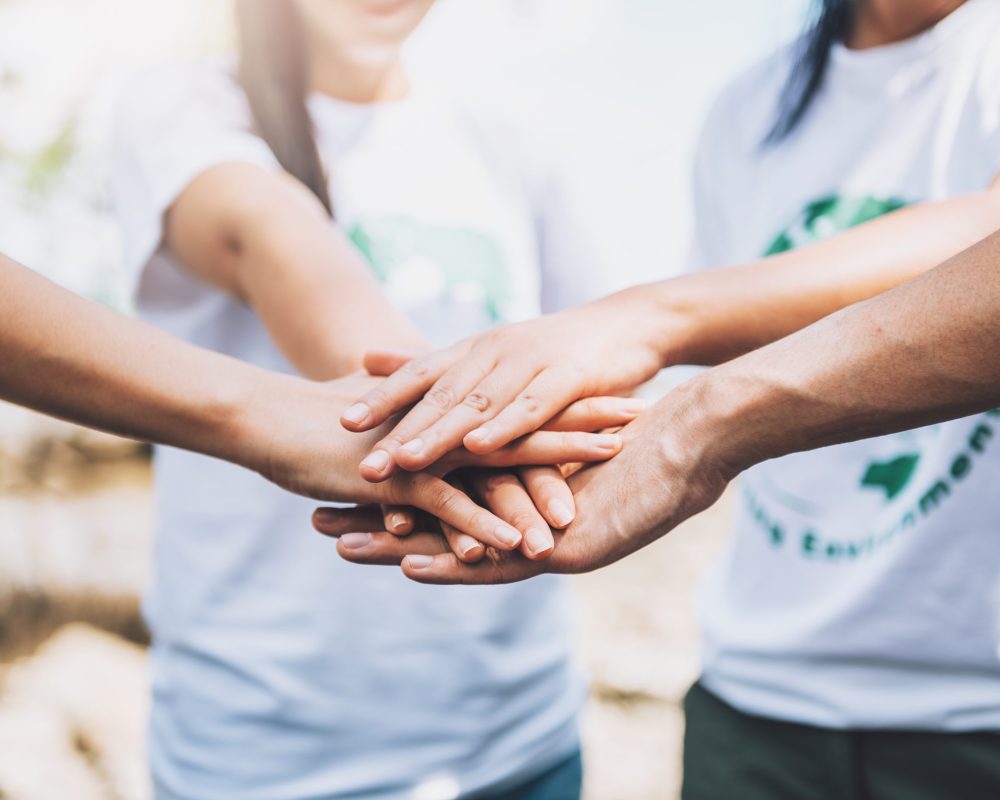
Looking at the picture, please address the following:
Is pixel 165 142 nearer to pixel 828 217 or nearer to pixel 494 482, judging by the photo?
pixel 494 482

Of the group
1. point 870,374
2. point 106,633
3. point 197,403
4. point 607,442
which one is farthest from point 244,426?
point 106,633

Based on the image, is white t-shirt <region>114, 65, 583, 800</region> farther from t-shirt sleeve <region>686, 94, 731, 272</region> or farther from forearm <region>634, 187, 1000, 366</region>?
t-shirt sleeve <region>686, 94, 731, 272</region>

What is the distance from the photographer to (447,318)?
1.18m

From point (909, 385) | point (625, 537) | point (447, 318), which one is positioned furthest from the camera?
point (447, 318)

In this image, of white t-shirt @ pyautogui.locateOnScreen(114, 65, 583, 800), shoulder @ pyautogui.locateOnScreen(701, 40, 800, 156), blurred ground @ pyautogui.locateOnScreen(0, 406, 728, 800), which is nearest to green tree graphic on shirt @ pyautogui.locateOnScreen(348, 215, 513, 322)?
white t-shirt @ pyautogui.locateOnScreen(114, 65, 583, 800)

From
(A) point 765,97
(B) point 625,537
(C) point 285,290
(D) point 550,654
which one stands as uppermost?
(A) point 765,97

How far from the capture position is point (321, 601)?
107 centimetres

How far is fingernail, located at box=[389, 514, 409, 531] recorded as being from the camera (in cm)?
96

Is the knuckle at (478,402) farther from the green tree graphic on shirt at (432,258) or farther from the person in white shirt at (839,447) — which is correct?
the green tree graphic on shirt at (432,258)

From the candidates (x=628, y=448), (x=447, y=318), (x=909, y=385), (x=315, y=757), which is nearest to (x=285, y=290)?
(x=447, y=318)

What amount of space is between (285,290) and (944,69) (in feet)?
2.88

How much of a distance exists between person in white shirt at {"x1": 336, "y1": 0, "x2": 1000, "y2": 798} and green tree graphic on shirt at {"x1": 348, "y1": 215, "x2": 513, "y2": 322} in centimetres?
14

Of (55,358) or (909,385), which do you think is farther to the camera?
(55,358)

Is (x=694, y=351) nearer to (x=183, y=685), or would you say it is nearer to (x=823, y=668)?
(x=823, y=668)
